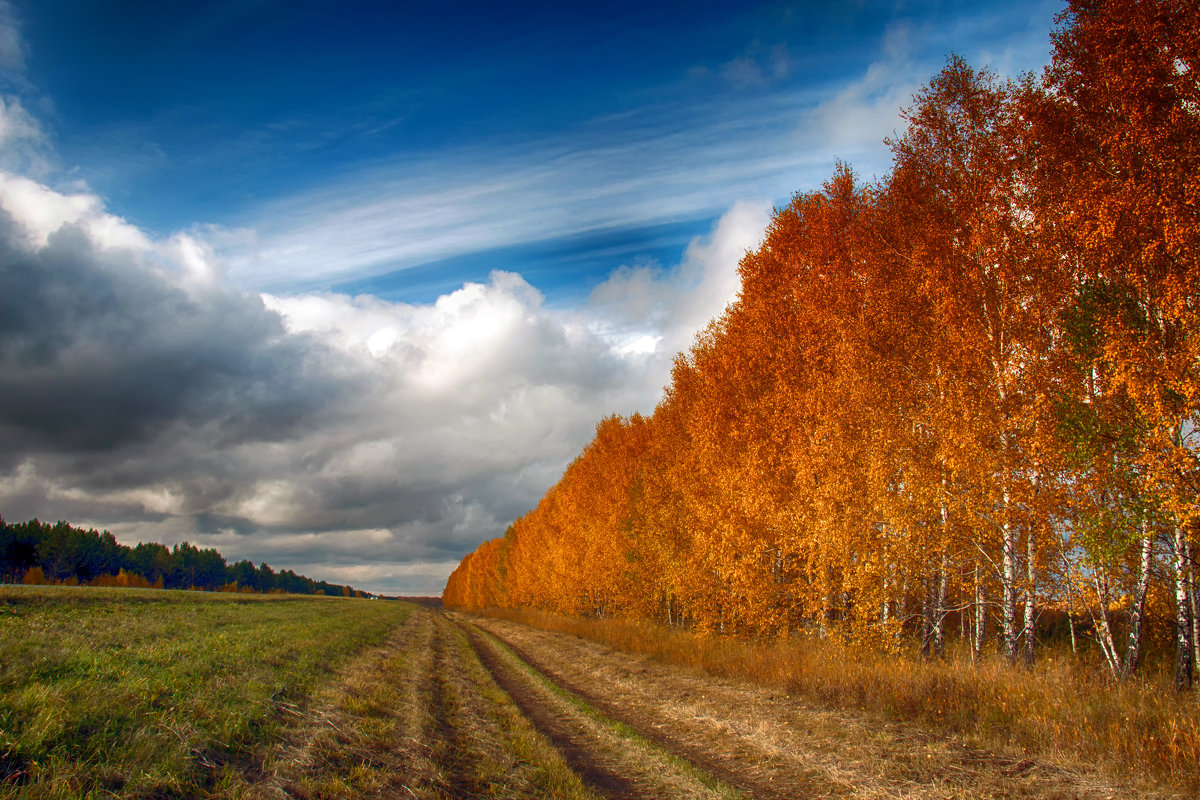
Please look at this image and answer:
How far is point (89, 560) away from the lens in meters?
111

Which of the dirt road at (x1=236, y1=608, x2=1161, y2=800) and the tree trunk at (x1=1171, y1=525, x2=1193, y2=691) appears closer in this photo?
the dirt road at (x1=236, y1=608, x2=1161, y2=800)

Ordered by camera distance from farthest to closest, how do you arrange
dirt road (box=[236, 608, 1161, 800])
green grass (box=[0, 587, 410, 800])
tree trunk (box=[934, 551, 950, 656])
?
tree trunk (box=[934, 551, 950, 656]) → dirt road (box=[236, 608, 1161, 800]) → green grass (box=[0, 587, 410, 800])

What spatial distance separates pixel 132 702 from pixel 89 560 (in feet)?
457

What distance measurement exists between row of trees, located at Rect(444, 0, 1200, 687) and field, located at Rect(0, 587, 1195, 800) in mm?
2602

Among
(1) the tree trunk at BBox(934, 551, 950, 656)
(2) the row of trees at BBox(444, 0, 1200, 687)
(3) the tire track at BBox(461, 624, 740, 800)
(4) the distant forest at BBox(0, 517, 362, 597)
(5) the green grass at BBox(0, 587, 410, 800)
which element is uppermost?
(2) the row of trees at BBox(444, 0, 1200, 687)

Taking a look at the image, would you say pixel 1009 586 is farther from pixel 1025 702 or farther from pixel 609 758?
pixel 609 758

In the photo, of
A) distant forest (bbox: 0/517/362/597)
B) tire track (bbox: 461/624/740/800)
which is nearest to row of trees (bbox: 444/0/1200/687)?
tire track (bbox: 461/624/740/800)

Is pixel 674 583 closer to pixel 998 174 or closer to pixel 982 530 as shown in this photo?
pixel 982 530

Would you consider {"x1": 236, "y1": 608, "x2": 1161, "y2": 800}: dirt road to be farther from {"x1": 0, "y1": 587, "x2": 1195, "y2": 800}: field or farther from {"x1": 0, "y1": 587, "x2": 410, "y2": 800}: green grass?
{"x1": 0, "y1": 587, "x2": 410, "y2": 800}: green grass

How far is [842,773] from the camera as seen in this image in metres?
7.88

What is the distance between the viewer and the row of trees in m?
9.36

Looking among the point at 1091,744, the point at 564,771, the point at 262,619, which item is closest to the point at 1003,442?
the point at 1091,744

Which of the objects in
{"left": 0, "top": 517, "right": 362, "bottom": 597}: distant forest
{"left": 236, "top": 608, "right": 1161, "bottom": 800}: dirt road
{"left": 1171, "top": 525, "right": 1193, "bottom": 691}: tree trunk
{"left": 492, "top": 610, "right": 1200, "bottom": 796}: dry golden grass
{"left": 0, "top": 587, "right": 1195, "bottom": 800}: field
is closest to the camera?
{"left": 0, "top": 587, "right": 1195, "bottom": 800}: field

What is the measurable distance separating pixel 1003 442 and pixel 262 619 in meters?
24.5
